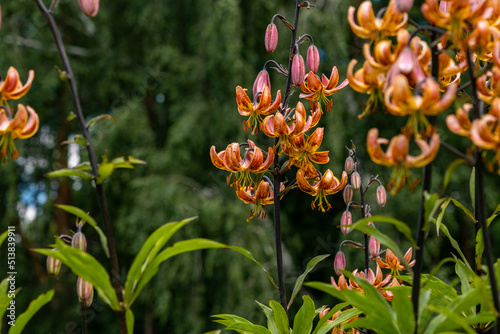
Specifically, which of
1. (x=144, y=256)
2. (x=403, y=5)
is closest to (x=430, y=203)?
(x=403, y=5)

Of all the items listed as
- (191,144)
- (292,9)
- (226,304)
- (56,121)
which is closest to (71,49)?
(56,121)

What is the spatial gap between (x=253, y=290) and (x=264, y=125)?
225cm

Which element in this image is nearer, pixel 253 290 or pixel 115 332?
pixel 253 290

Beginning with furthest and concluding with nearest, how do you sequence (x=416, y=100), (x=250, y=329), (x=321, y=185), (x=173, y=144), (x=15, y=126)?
1. (x=173, y=144)
2. (x=321, y=185)
3. (x=250, y=329)
4. (x=15, y=126)
5. (x=416, y=100)

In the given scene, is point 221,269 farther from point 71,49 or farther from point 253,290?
point 71,49

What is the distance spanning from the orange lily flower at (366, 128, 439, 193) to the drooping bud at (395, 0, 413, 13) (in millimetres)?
112

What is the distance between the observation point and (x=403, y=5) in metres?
0.49

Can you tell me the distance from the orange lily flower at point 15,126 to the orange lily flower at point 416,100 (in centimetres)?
35

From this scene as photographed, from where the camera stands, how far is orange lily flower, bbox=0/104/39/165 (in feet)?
1.84

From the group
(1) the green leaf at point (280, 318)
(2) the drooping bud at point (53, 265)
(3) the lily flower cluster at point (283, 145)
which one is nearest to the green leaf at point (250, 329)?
(1) the green leaf at point (280, 318)

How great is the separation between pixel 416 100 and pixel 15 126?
1.30 feet

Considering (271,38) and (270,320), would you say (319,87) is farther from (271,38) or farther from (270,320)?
(270,320)

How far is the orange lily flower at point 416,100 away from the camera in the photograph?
1.51 ft

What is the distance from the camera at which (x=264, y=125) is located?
0.74 metres
